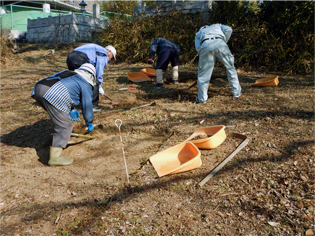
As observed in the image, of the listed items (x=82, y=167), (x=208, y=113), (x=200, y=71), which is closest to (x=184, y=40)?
(x=200, y=71)

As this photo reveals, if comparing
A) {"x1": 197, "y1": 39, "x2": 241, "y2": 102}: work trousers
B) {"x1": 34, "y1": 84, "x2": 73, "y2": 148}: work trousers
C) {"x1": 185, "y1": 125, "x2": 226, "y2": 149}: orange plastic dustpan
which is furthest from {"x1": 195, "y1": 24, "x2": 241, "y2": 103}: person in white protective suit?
{"x1": 34, "y1": 84, "x2": 73, "y2": 148}: work trousers

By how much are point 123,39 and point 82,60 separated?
19.6ft

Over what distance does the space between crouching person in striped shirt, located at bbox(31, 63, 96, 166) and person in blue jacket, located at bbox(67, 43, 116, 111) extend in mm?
1199

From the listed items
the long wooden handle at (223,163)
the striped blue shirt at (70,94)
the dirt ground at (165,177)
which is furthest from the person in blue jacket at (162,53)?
the long wooden handle at (223,163)

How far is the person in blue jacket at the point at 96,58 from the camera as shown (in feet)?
14.9

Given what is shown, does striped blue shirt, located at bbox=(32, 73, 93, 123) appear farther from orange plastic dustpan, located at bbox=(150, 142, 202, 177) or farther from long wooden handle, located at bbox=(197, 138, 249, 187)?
long wooden handle, located at bbox=(197, 138, 249, 187)

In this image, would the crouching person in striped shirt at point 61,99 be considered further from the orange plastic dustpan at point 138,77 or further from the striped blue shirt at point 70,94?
the orange plastic dustpan at point 138,77

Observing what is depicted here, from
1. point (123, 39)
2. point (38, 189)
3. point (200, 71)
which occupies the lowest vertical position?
point (38, 189)

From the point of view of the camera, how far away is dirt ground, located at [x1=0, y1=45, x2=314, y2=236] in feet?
6.86

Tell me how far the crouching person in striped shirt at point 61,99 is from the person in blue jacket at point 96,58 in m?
1.20

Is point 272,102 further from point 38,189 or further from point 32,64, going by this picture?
point 32,64

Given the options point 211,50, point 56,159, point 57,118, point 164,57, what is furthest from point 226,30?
point 56,159

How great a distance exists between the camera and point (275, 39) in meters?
7.83

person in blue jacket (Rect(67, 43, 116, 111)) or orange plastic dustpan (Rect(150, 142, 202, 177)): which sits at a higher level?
person in blue jacket (Rect(67, 43, 116, 111))
